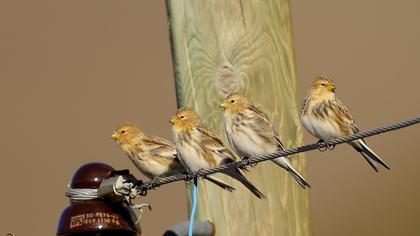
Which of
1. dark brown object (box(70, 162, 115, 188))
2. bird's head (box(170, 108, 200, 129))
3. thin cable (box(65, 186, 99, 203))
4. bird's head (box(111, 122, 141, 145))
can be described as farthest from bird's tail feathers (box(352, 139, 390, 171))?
thin cable (box(65, 186, 99, 203))

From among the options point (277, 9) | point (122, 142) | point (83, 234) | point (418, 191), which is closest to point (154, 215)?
point (418, 191)

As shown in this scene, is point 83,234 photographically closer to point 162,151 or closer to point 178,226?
point 178,226

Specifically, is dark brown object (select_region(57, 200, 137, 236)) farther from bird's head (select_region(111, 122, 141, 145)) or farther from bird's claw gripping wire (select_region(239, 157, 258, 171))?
bird's head (select_region(111, 122, 141, 145))

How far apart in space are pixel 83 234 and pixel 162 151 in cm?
205

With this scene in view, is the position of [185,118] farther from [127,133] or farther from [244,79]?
[127,133]

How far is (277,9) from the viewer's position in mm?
9273

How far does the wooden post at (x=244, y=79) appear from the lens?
29.9 ft

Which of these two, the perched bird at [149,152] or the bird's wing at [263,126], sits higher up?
the bird's wing at [263,126]

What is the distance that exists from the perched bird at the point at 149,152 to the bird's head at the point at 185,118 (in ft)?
1.09

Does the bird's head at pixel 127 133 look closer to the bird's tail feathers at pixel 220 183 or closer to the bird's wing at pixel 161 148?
the bird's wing at pixel 161 148

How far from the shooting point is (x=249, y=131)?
983cm

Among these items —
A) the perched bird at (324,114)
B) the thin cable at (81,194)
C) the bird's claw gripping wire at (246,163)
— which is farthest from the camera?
the perched bird at (324,114)

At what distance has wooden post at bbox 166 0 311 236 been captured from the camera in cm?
912

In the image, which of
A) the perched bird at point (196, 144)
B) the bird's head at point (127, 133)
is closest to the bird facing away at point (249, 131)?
the perched bird at point (196, 144)
